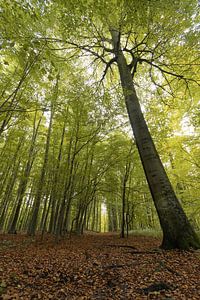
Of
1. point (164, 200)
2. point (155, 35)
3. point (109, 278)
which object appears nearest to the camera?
point (109, 278)

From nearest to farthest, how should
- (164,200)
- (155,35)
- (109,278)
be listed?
(109,278) → (164,200) → (155,35)

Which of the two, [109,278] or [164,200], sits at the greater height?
[164,200]

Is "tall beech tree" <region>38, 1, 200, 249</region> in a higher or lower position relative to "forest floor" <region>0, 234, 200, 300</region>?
higher

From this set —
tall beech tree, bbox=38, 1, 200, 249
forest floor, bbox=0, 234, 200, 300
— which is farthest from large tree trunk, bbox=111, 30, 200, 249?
forest floor, bbox=0, 234, 200, 300

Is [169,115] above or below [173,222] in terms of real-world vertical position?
above

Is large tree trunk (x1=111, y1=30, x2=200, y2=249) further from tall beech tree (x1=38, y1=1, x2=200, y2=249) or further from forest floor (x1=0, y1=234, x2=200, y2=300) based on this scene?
forest floor (x1=0, y1=234, x2=200, y2=300)

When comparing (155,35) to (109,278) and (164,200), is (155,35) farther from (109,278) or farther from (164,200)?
(109,278)

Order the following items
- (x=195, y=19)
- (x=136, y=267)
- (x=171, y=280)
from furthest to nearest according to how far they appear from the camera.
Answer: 1. (x=195, y=19)
2. (x=136, y=267)
3. (x=171, y=280)

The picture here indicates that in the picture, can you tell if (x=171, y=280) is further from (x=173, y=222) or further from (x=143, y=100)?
(x=143, y=100)

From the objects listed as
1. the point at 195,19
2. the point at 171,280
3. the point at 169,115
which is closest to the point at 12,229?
the point at 171,280

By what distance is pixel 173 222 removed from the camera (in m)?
3.67

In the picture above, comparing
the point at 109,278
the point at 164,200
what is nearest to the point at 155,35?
the point at 164,200

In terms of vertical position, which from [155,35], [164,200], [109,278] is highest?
[155,35]

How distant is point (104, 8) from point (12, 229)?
11484 mm
